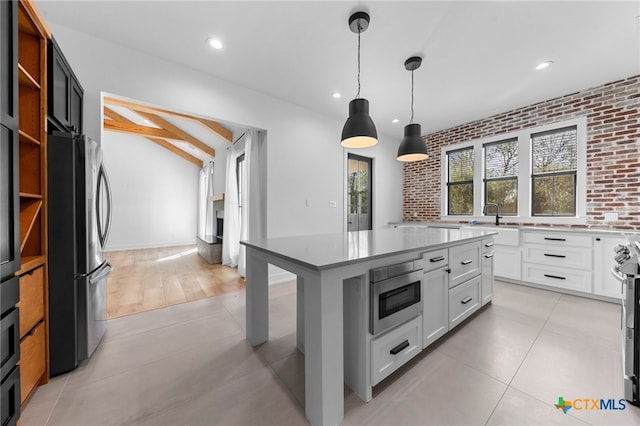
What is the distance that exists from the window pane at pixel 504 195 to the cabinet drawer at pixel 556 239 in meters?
0.79

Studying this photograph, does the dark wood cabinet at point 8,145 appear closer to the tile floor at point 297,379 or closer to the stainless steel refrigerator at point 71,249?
the stainless steel refrigerator at point 71,249

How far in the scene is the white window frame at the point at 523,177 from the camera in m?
3.36

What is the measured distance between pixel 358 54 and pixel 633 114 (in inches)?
141

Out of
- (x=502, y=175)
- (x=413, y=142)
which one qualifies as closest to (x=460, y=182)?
(x=502, y=175)

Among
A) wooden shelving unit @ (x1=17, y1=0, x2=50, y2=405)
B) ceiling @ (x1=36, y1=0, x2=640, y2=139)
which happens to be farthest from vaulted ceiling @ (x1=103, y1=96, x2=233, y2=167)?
wooden shelving unit @ (x1=17, y1=0, x2=50, y2=405)

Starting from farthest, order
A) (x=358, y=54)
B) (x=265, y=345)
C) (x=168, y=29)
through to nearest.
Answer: (x=358, y=54), (x=168, y=29), (x=265, y=345)

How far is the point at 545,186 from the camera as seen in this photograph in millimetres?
3775

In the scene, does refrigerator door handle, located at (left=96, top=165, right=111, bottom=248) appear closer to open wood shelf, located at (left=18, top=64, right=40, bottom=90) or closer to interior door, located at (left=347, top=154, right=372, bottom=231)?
open wood shelf, located at (left=18, top=64, right=40, bottom=90)

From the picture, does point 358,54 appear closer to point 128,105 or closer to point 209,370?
point 128,105

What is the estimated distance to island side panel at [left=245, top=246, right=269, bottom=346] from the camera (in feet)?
6.39

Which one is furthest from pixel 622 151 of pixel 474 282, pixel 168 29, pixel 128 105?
pixel 128 105

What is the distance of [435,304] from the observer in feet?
6.14

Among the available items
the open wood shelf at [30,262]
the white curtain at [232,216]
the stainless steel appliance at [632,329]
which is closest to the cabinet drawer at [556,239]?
the stainless steel appliance at [632,329]

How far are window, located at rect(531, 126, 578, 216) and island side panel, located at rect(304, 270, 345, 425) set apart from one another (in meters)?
4.32
